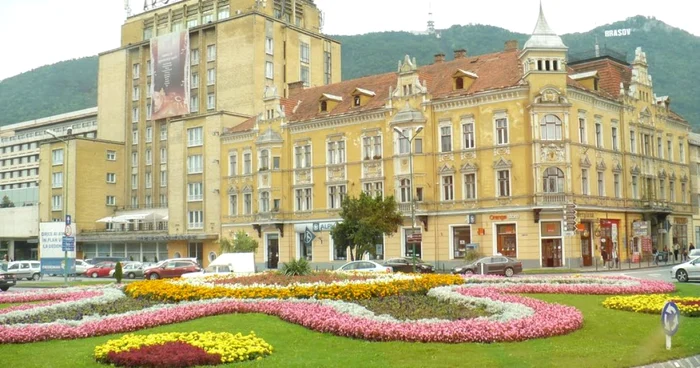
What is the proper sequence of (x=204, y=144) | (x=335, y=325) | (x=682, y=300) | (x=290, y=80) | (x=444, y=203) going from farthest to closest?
(x=290, y=80), (x=204, y=144), (x=444, y=203), (x=682, y=300), (x=335, y=325)

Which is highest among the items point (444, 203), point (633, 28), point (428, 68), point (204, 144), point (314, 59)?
point (633, 28)

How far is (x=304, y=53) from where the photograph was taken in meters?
89.6

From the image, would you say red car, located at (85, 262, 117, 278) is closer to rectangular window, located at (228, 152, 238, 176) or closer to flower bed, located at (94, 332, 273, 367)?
rectangular window, located at (228, 152, 238, 176)

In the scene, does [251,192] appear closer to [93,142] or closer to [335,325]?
[93,142]

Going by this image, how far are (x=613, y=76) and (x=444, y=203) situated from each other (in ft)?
63.2

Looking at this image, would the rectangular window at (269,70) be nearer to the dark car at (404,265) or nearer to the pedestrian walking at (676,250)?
the dark car at (404,265)

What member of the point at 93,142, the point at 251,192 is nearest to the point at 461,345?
the point at 251,192

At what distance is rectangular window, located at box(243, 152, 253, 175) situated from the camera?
73356 millimetres

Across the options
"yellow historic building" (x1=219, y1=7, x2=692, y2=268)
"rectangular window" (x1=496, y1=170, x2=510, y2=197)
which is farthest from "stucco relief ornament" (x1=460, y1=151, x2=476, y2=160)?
"rectangular window" (x1=496, y1=170, x2=510, y2=197)

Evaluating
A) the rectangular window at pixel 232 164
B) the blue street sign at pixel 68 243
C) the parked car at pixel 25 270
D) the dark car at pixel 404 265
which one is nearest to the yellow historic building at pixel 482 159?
the rectangular window at pixel 232 164

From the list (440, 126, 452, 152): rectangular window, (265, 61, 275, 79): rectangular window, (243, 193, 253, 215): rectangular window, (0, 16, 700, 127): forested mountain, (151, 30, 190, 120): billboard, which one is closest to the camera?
(440, 126, 452, 152): rectangular window

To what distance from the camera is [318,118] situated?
68312 mm

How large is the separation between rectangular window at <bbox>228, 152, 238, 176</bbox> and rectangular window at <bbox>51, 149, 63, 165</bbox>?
27.3 m

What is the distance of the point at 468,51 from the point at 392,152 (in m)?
69.1
